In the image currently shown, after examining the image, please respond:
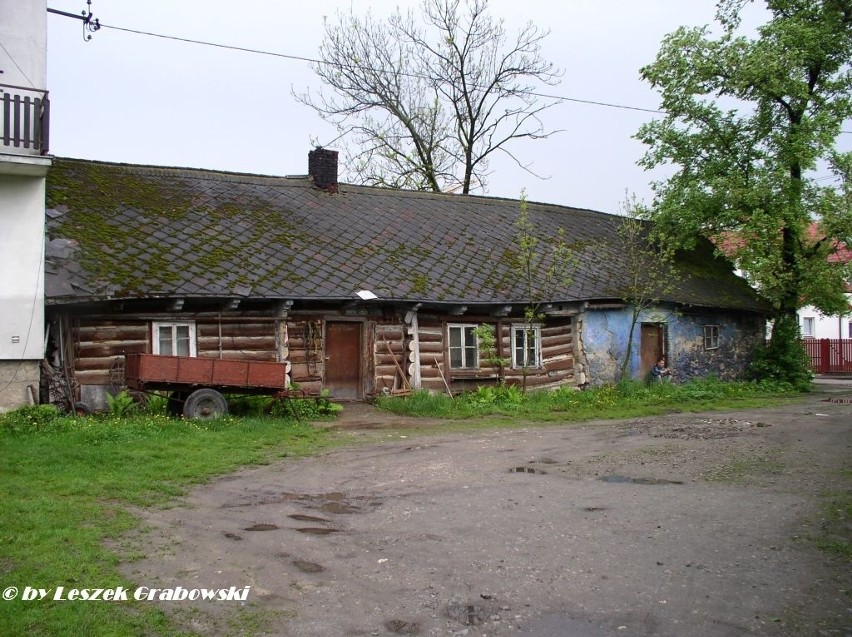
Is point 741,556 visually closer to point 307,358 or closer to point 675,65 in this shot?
point 307,358

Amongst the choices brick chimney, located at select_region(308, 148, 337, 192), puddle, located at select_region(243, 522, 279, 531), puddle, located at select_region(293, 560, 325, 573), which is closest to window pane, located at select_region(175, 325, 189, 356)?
brick chimney, located at select_region(308, 148, 337, 192)

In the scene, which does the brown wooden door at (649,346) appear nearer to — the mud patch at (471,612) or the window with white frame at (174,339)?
the window with white frame at (174,339)

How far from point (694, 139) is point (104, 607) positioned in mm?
21634

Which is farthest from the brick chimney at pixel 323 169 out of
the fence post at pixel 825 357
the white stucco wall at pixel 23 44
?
the fence post at pixel 825 357

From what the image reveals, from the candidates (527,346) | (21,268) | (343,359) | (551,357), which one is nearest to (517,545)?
(21,268)

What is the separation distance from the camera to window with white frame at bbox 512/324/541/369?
1930 centimetres

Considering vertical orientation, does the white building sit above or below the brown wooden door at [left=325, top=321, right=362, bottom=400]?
above

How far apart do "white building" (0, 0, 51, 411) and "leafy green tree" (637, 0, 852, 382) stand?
A: 16.4 metres

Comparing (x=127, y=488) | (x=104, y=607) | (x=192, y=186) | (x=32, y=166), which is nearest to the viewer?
(x=104, y=607)

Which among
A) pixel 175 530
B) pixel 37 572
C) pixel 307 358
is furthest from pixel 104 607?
pixel 307 358

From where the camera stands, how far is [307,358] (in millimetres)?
16656

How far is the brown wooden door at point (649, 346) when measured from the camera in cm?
2145

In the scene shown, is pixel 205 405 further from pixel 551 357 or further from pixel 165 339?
pixel 551 357

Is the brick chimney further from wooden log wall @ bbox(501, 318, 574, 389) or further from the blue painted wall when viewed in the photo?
the blue painted wall
